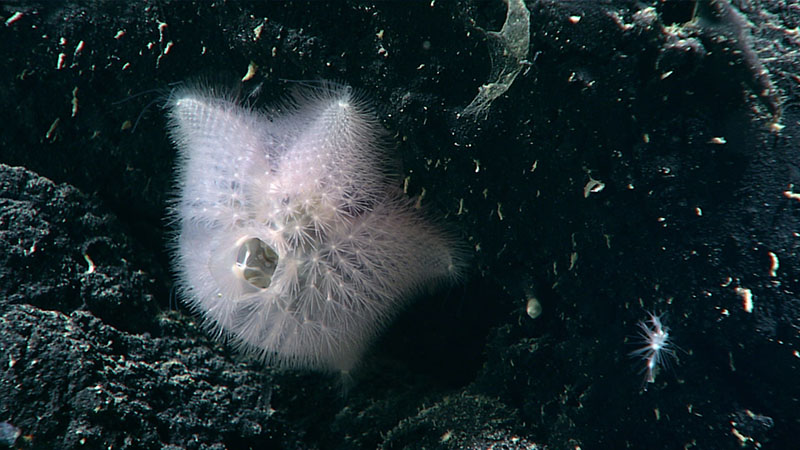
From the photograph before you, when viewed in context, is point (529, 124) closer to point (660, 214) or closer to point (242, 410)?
point (660, 214)

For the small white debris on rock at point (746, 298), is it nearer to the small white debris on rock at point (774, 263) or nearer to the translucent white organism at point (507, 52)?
the small white debris on rock at point (774, 263)

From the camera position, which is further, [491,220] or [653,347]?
[491,220]

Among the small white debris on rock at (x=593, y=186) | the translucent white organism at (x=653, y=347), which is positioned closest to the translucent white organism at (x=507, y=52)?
the small white debris on rock at (x=593, y=186)

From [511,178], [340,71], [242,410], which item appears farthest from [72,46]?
[511,178]

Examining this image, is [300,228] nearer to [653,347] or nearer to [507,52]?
[507,52]

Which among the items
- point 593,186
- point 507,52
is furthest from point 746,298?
point 507,52

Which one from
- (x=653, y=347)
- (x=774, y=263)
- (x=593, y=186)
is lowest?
(x=653, y=347)

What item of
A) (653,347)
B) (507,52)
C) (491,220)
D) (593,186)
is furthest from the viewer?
(491,220)
